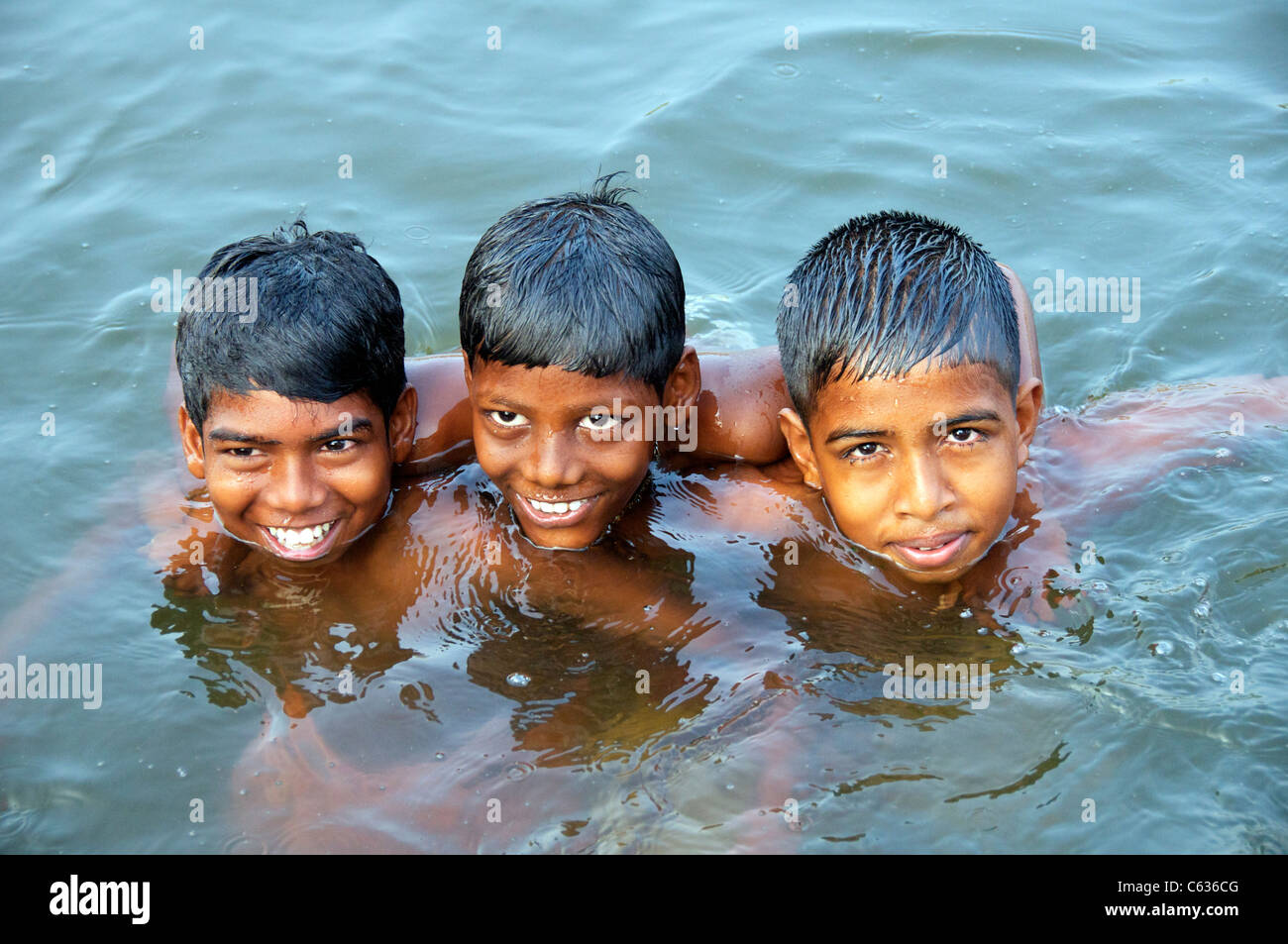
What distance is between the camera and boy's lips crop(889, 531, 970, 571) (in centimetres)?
400

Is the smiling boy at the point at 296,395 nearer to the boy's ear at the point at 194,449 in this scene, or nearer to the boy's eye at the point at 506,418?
the boy's ear at the point at 194,449

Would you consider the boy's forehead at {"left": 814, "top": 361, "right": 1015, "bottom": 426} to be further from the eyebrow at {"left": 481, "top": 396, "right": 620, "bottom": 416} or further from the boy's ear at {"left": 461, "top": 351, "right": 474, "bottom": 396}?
the boy's ear at {"left": 461, "top": 351, "right": 474, "bottom": 396}

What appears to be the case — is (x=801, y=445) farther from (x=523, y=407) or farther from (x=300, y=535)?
(x=300, y=535)

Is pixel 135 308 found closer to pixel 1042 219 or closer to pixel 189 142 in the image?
pixel 189 142

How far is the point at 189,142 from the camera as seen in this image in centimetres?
685

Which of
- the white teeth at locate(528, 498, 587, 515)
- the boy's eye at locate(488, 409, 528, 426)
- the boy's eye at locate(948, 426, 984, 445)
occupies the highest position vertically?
the boy's eye at locate(948, 426, 984, 445)

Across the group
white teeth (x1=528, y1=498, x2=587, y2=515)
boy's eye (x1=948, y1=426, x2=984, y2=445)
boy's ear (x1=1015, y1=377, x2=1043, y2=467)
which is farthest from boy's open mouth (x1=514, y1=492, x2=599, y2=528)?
boy's ear (x1=1015, y1=377, x2=1043, y2=467)

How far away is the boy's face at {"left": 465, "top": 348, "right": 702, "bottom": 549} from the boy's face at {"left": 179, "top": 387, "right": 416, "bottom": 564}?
386mm

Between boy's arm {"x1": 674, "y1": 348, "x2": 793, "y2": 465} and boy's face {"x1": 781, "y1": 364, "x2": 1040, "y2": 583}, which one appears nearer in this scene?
boy's face {"x1": 781, "y1": 364, "x2": 1040, "y2": 583}

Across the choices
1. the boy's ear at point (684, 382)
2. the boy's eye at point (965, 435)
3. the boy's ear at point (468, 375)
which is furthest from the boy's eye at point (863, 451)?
the boy's ear at point (468, 375)

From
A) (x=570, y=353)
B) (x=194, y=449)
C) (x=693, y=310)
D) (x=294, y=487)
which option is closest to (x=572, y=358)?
(x=570, y=353)

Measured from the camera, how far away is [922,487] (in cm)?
381

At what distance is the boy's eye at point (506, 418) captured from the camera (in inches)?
156

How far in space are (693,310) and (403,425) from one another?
204 cm
